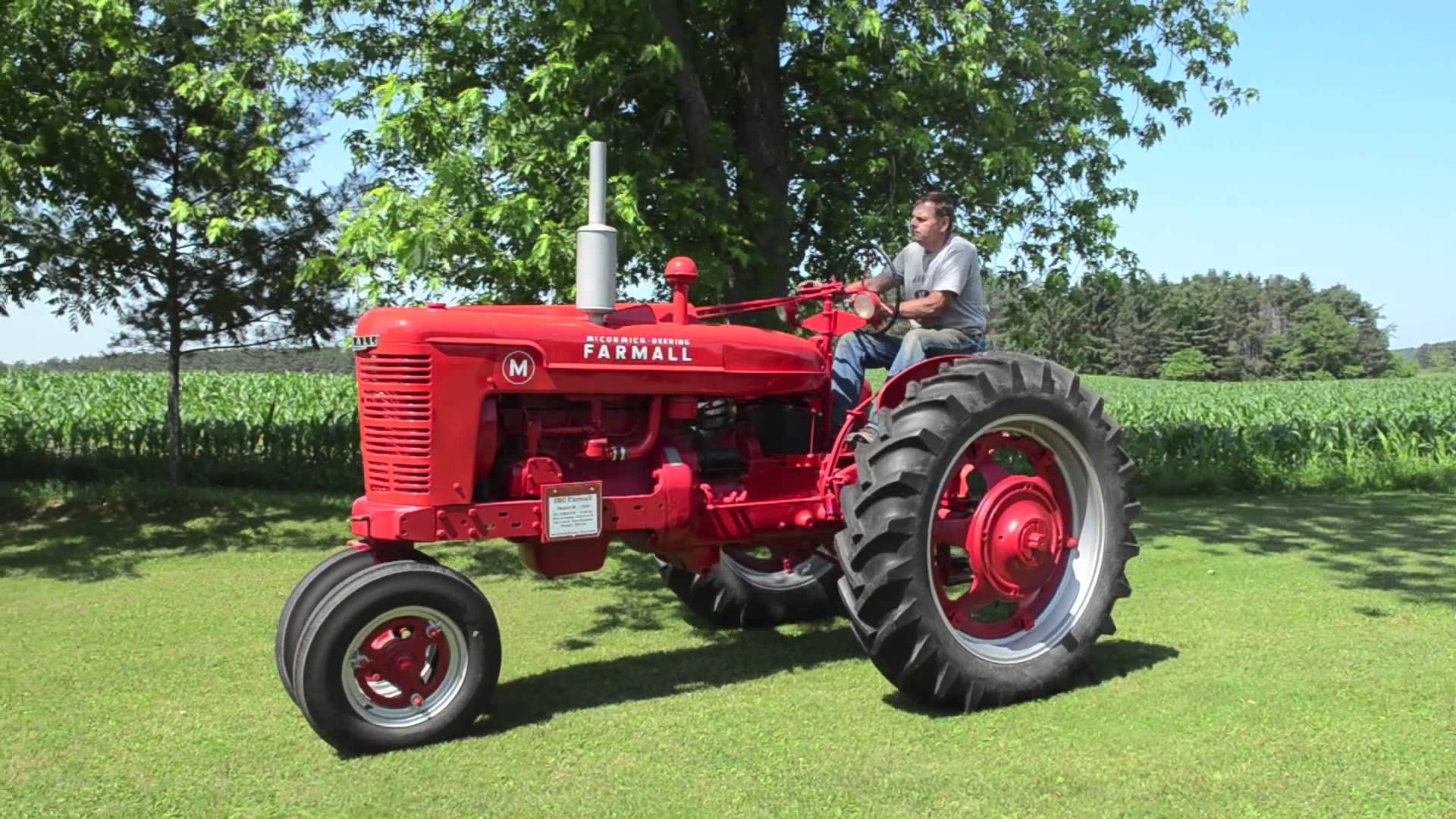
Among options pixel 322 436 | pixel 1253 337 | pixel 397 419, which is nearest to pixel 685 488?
pixel 397 419

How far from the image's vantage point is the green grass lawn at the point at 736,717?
358 cm

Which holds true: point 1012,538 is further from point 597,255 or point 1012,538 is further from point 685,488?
point 597,255

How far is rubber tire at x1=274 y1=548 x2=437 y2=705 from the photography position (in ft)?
13.4

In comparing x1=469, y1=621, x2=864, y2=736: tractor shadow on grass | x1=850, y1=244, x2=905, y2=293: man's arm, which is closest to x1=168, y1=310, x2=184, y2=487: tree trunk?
x1=469, y1=621, x2=864, y2=736: tractor shadow on grass

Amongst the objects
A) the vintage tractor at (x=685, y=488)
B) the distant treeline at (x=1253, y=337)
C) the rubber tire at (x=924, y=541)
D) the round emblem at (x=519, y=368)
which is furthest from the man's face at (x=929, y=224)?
the distant treeline at (x=1253, y=337)

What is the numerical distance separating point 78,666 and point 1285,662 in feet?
17.2

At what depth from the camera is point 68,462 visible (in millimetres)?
11281

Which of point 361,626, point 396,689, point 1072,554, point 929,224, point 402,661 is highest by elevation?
point 929,224

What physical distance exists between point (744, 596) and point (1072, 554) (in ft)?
5.36

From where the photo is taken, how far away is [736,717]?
438 centimetres

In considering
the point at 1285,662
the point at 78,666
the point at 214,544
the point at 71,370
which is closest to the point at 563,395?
the point at 78,666

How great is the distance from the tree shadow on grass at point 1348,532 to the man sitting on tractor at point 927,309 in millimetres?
3196

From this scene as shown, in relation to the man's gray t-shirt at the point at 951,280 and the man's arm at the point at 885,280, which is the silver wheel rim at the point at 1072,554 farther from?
the man's arm at the point at 885,280

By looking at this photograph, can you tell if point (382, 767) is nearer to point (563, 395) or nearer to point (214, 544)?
point (563, 395)
